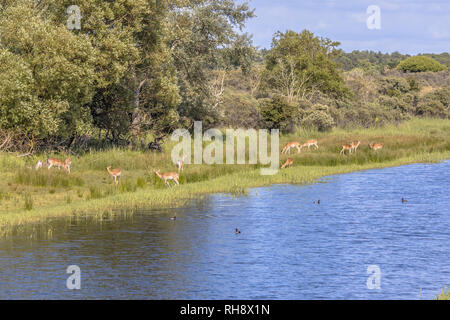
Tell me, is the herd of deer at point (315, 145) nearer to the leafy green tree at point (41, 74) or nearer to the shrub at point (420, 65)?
the leafy green tree at point (41, 74)

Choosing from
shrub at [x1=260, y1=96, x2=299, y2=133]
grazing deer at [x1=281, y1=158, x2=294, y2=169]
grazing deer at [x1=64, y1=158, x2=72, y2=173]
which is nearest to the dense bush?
shrub at [x1=260, y1=96, x2=299, y2=133]

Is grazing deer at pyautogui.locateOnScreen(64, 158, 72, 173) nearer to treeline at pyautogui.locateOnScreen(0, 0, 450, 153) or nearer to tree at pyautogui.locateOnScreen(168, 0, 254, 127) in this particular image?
treeline at pyautogui.locateOnScreen(0, 0, 450, 153)

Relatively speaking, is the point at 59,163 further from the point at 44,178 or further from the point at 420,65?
the point at 420,65

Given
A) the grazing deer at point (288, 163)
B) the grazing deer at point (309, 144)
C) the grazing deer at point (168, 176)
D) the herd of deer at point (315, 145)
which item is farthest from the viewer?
the grazing deer at point (309, 144)

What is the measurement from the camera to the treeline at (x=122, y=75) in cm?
3078

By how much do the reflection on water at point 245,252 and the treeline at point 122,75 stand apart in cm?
1008

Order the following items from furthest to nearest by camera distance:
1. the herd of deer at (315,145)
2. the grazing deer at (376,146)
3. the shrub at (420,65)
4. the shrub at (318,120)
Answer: the shrub at (420,65) → the shrub at (318,120) → the grazing deer at (376,146) → the herd of deer at (315,145)

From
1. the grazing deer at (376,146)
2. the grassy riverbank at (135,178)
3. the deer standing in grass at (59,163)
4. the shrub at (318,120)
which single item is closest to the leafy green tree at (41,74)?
the grassy riverbank at (135,178)

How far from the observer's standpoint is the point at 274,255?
17375 millimetres

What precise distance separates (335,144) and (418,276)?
2872cm

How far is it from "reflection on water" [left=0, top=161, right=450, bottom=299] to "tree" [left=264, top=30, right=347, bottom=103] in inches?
1461

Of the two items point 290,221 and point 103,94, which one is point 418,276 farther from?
point 103,94

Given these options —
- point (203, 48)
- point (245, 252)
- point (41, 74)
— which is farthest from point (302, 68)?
point (245, 252)

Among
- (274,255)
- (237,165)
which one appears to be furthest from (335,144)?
(274,255)
